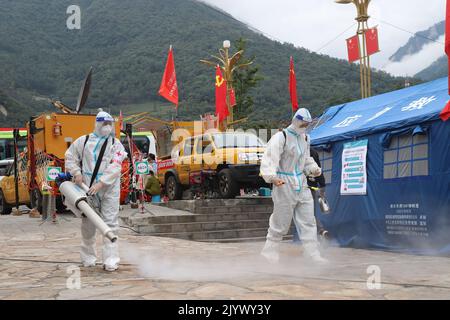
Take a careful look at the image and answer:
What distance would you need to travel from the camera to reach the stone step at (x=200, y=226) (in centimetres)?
1116

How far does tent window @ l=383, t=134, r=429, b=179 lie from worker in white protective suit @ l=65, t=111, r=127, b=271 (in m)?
4.30

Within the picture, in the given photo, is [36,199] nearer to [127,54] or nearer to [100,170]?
[100,170]

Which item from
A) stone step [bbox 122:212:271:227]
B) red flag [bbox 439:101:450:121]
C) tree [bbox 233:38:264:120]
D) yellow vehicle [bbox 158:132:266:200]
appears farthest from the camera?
tree [bbox 233:38:264:120]

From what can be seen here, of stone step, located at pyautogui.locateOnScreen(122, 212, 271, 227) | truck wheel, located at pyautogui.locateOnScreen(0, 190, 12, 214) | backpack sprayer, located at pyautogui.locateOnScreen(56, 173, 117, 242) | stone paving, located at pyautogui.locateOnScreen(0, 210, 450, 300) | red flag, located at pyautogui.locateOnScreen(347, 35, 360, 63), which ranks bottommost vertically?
stone paving, located at pyautogui.locateOnScreen(0, 210, 450, 300)

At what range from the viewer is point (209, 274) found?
559 cm

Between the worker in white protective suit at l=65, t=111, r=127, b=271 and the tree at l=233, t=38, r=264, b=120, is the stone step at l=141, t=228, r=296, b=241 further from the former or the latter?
the tree at l=233, t=38, r=264, b=120

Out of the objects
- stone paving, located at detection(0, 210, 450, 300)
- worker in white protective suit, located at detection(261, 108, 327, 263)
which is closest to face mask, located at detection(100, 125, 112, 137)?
stone paving, located at detection(0, 210, 450, 300)

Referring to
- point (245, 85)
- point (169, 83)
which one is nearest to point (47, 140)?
point (169, 83)

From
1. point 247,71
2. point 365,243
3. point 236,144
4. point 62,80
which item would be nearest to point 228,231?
point 236,144

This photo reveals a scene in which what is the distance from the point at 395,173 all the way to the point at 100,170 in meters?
4.60

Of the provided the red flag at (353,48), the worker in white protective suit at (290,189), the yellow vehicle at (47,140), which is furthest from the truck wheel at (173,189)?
the worker in white protective suit at (290,189)

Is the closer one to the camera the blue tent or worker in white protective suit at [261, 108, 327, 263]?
worker in white protective suit at [261, 108, 327, 263]

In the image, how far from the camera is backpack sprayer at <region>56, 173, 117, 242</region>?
559cm

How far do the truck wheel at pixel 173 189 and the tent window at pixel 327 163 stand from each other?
5.95 metres
